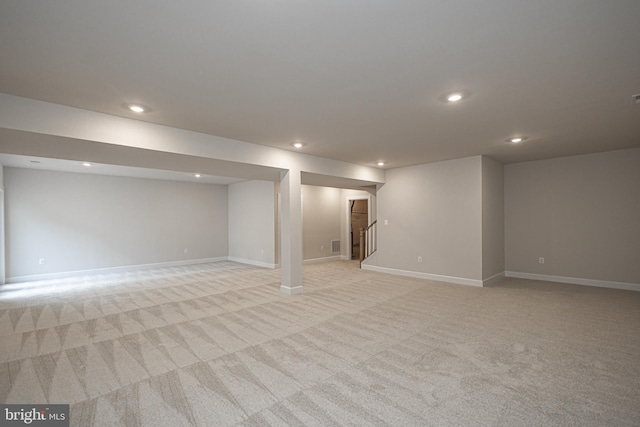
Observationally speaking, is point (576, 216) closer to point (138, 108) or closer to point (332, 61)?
point (332, 61)

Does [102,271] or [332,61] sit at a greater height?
[332,61]

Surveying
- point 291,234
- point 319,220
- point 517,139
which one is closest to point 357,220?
point 319,220

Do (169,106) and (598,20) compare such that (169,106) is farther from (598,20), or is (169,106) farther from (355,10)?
(598,20)

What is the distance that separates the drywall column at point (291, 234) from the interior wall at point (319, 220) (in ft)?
11.8

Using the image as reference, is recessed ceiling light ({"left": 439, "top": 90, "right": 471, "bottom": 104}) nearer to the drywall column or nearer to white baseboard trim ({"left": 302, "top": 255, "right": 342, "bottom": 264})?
the drywall column

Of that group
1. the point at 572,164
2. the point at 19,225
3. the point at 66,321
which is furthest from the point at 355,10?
the point at 19,225

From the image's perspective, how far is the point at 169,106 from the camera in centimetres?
318

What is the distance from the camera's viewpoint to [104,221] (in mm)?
7723

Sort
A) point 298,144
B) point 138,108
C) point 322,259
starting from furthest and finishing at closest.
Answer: point 322,259, point 298,144, point 138,108

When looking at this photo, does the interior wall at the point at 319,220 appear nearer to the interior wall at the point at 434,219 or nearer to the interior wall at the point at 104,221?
the interior wall at the point at 434,219

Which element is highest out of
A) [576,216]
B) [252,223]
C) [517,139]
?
[517,139]

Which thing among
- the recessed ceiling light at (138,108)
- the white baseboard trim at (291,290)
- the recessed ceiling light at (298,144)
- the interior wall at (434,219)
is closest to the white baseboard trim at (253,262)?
the white baseboard trim at (291,290)

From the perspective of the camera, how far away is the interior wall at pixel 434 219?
19.2 ft

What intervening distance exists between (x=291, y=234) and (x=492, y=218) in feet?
14.1
